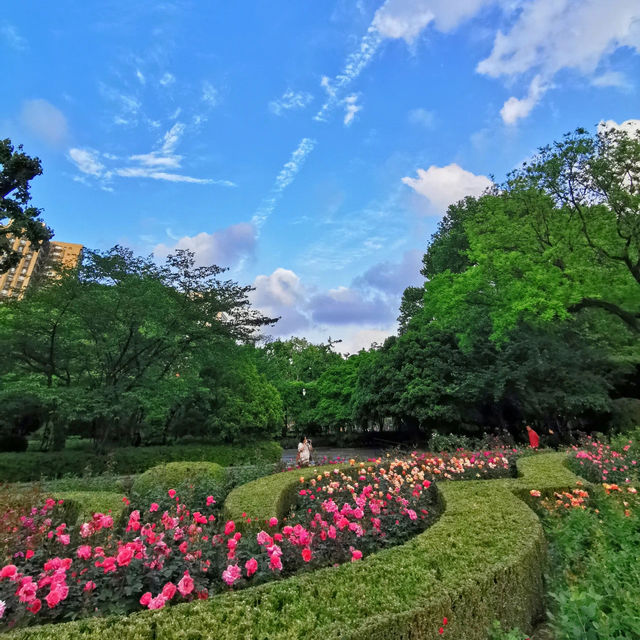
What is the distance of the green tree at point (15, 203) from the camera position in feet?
32.7

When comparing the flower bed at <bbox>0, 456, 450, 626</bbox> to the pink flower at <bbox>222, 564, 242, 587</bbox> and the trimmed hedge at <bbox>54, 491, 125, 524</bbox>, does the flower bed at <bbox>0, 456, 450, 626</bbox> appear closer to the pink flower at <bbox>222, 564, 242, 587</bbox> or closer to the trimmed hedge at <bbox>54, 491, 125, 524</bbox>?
the pink flower at <bbox>222, 564, 242, 587</bbox>

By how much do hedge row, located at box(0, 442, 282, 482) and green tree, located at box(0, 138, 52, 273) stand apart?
5.54 m

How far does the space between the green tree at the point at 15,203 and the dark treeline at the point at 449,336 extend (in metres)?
1.72

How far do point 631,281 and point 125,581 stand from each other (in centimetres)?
1487

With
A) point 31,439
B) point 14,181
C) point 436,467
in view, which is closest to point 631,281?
point 436,467

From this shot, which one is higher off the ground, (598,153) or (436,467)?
(598,153)

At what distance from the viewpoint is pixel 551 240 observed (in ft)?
42.2

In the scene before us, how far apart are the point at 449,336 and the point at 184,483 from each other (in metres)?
16.1

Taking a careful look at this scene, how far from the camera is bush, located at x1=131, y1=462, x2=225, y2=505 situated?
263 inches

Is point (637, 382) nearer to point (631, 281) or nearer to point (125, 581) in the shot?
point (631, 281)

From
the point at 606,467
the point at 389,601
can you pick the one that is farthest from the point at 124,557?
the point at 606,467

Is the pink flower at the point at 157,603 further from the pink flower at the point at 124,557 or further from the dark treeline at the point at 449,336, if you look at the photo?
the dark treeline at the point at 449,336

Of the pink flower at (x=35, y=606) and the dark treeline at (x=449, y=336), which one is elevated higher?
the dark treeline at (x=449, y=336)

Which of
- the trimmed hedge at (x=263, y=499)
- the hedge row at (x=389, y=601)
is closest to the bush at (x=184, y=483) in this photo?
the trimmed hedge at (x=263, y=499)
